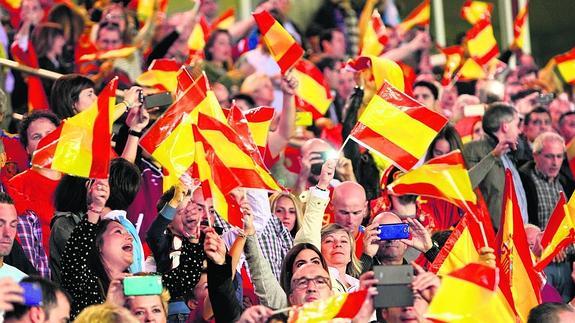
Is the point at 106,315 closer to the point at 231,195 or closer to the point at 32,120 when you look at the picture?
the point at 231,195

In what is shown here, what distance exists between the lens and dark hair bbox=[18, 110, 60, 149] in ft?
31.7

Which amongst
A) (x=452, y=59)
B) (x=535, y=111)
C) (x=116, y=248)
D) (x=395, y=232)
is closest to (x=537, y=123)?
(x=535, y=111)

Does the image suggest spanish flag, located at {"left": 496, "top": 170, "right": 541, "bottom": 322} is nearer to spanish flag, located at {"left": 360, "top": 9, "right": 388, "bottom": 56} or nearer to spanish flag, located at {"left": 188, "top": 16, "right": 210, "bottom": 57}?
spanish flag, located at {"left": 360, "top": 9, "right": 388, "bottom": 56}

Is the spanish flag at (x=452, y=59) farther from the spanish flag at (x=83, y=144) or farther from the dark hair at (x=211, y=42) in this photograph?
the spanish flag at (x=83, y=144)

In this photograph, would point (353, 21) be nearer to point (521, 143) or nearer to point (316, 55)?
point (316, 55)

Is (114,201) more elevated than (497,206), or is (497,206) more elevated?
(114,201)

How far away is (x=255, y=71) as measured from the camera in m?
14.1

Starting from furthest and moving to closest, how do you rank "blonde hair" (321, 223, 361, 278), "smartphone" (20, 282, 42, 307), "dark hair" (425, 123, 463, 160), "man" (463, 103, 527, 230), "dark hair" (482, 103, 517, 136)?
"dark hair" (482, 103, 517, 136) < "dark hair" (425, 123, 463, 160) < "man" (463, 103, 527, 230) < "blonde hair" (321, 223, 361, 278) < "smartphone" (20, 282, 42, 307)

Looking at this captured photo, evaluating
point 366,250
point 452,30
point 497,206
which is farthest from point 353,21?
point 366,250

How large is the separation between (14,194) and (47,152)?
1.37 ft

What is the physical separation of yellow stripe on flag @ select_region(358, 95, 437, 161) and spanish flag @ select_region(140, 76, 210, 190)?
1.12m

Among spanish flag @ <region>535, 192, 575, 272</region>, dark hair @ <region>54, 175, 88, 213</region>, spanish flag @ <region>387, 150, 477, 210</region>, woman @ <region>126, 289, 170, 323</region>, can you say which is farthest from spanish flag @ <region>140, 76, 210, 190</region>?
spanish flag @ <region>535, 192, 575, 272</region>

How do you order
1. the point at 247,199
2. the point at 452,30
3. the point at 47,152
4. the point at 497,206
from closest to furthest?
the point at 47,152 < the point at 247,199 < the point at 497,206 < the point at 452,30

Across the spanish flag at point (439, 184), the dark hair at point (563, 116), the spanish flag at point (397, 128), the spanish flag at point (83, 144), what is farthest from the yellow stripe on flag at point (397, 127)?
the dark hair at point (563, 116)
